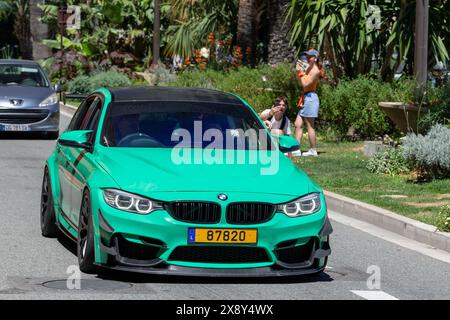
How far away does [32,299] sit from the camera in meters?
8.37

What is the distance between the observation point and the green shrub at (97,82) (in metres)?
37.5

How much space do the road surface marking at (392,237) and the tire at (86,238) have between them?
341 centimetres

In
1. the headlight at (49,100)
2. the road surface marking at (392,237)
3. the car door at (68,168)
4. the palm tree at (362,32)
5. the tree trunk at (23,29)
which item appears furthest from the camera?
the tree trunk at (23,29)

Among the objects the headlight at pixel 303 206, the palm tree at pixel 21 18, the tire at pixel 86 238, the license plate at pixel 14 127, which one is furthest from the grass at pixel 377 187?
the palm tree at pixel 21 18

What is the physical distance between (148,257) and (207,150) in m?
1.51

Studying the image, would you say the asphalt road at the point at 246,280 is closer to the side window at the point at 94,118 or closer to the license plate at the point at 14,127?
the side window at the point at 94,118

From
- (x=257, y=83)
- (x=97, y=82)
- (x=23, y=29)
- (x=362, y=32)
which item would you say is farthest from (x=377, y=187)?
(x=23, y=29)

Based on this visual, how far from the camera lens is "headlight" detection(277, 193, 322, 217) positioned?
909 cm

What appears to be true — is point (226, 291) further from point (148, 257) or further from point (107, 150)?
point (107, 150)

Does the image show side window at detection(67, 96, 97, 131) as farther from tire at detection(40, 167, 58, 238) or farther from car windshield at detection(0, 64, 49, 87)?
car windshield at detection(0, 64, 49, 87)

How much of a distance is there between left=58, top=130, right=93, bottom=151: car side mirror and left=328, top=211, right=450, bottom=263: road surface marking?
11.1ft

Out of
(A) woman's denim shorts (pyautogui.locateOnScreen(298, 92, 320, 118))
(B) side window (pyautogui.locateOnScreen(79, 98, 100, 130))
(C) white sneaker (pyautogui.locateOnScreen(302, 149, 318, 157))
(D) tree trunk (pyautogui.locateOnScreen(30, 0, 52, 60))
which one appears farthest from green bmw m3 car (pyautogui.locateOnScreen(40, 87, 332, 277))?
(D) tree trunk (pyautogui.locateOnScreen(30, 0, 52, 60))

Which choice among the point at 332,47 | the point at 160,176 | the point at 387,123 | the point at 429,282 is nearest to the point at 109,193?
the point at 160,176

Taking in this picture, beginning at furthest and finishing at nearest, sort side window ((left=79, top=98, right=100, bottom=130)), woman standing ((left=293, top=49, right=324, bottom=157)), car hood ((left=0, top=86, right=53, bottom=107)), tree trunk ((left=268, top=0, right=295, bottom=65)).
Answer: tree trunk ((left=268, top=0, right=295, bottom=65))
car hood ((left=0, top=86, right=53, bottom=107))
woman standing ((left=293, top=49, right=324, bottom=157))
side window ((left=79, top=98, right=100, bottom=130))
